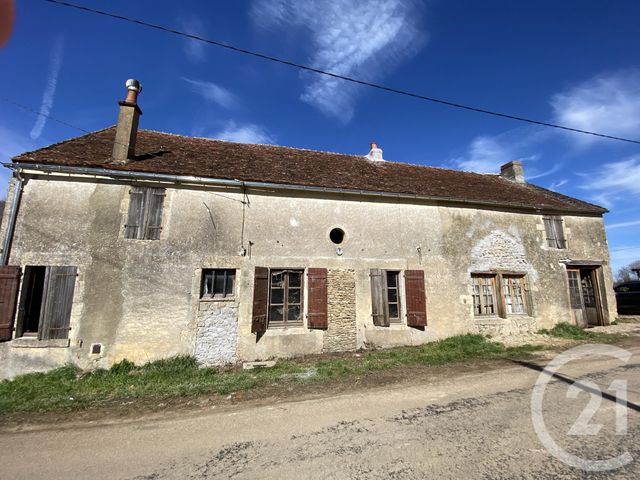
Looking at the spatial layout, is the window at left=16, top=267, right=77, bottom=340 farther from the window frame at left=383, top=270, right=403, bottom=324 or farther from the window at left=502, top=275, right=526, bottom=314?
the window at left=502, top=275, right=526, bottom=314

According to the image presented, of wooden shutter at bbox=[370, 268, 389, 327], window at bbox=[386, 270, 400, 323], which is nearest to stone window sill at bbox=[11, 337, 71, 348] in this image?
wooden shutter at bbox=[370, 268, 389, 327]

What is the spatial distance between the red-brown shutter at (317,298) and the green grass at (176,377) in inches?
36.0

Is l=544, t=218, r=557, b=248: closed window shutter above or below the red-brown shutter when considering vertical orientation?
above

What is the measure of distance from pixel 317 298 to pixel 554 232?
9264mm

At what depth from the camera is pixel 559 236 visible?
11.1 m

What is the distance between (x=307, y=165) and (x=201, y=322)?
229 inches

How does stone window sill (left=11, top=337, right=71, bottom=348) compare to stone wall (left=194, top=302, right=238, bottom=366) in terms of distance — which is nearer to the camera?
stone window sill (left=11, top=337, right=71, bottom=348)

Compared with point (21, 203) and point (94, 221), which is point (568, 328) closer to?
point (94, 221)

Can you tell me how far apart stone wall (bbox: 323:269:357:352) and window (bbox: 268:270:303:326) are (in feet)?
2.67

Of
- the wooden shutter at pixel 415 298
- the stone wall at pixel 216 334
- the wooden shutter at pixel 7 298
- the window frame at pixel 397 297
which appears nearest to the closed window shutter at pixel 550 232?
the wooden shutter at pixel 415 298

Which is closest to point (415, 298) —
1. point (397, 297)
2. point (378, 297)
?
point (397, 297)

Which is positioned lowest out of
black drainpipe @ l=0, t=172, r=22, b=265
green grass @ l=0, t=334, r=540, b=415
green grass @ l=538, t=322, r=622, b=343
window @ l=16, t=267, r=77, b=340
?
green grass @ l=0, t=334, r=540, b=415

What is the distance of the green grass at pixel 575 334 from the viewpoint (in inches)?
352

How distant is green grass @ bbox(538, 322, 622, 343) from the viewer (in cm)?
894
